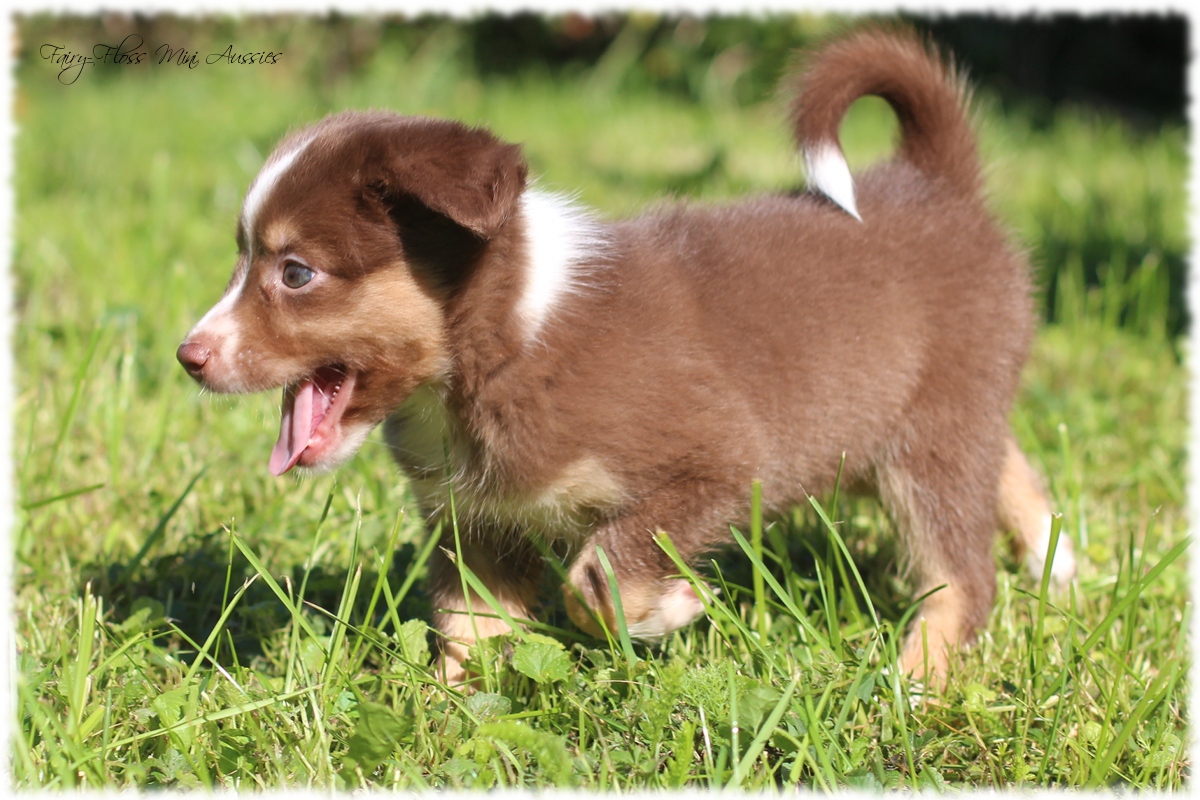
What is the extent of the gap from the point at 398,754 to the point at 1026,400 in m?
2.87

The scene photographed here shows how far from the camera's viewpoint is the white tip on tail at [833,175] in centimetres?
289

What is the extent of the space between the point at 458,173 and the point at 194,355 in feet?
2.02

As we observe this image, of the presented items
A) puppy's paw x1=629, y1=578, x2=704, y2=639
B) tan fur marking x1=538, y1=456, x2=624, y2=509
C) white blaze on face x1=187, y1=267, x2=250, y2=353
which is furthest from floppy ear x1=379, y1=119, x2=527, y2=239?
puppy's paw x1=629, y1=578, x2=704, y2=639

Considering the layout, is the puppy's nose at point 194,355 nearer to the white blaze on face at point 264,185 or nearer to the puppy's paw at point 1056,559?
the white blaze on face at point 264,185

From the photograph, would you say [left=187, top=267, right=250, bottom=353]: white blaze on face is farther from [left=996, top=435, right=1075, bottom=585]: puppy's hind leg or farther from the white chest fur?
[left=996, top=435, right=1075, bottom=585]: puppy's hind leg

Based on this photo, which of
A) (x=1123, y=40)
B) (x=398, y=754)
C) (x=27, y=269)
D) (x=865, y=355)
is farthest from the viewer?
(x=1123, y=40)

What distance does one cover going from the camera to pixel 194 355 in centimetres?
239

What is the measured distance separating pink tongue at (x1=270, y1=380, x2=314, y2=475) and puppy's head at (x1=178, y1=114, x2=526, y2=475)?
77 mm

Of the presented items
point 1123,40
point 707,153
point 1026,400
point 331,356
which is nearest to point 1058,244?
point 1026,400

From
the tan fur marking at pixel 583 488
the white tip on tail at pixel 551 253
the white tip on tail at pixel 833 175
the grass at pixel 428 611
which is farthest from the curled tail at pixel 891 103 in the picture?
the tan fur marking at pixel 583 488

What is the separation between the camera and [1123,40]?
9758mm

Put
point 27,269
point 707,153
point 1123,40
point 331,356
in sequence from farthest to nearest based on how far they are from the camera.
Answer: point 1123,40 < point 707,153 < point 27,269 < point 331,356

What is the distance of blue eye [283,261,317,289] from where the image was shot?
7.88 feet

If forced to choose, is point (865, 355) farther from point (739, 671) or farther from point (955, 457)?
point (739, 671)
